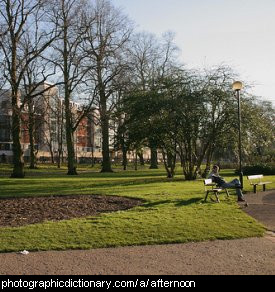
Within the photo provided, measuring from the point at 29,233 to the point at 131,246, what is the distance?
244 centimetres

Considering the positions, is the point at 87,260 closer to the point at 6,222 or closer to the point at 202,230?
the point at 202,230

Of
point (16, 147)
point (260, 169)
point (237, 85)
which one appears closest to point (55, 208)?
point (237, 85)

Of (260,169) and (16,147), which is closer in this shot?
(260,169)

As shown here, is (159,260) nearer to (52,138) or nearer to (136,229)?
(136,229)

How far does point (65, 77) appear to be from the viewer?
127 feet

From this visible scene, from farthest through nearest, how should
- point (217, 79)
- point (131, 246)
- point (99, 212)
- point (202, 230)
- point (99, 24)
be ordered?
point (99, 24)
point (217, 79)
point (99, 212)
point (202, 230)
point (131, 246)

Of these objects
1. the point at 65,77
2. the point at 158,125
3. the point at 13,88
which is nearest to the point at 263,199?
the point at 158,125

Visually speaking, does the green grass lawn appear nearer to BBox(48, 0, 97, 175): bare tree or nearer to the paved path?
the paved path

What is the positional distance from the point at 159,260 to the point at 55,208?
22.3 ft

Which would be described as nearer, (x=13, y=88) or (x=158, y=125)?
(x=158, y=125)

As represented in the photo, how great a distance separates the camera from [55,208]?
13430 millimetres

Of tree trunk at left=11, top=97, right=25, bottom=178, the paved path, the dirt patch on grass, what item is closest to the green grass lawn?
the paved path
